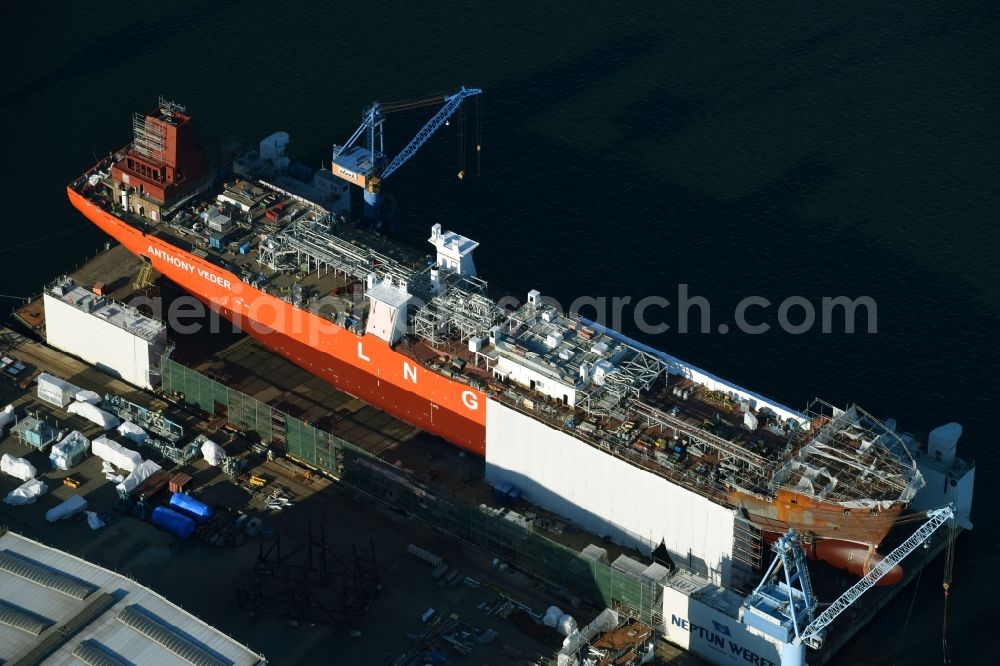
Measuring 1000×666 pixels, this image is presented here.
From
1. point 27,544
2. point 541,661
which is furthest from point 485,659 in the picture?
point 27,544

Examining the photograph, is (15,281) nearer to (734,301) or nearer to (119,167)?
(119,167)

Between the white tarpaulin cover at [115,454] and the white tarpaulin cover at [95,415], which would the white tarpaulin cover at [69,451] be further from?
the white tarpaulin cover at [95,415]

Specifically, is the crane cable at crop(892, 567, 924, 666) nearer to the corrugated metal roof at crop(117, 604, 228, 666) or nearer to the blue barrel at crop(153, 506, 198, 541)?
the corrugated metal roof at crop(117, 604, 228, 666)

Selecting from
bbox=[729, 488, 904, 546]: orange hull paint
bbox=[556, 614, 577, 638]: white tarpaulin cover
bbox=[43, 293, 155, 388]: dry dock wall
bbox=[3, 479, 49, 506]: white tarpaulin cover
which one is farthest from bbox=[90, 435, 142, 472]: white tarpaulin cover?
bbox=[729, 488, 904, 546]: orange hull paint

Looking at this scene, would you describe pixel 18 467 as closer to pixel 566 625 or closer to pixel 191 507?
pixel 191 507

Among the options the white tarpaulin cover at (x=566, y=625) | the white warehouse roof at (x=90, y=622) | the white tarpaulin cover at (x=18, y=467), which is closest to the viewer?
the white warehouse roof at (x=90, y=622)

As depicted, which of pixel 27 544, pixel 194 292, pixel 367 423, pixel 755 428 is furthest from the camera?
pixel 194 292

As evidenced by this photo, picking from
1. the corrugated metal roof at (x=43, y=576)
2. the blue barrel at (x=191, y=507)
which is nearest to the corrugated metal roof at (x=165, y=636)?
the corrugated metal roof at (x=43, y=576)
